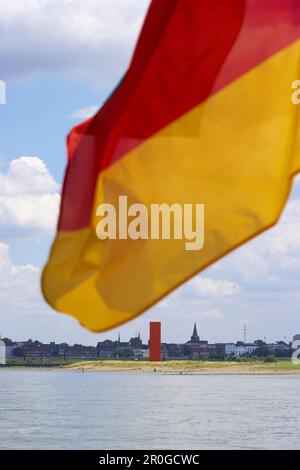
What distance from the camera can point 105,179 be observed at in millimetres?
5488

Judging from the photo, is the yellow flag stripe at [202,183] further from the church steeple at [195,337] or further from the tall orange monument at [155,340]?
the church steeple at [195,337]

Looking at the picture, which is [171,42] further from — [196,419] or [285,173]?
[196,419]

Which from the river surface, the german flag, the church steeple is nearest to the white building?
the church steeple

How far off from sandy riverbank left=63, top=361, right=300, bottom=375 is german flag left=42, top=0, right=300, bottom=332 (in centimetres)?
13757

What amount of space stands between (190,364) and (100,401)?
86.7 metres

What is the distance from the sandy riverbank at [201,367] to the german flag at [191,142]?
13757 centimetres

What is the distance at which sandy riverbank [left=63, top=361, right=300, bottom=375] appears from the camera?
145 metres

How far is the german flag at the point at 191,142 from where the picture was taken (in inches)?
203

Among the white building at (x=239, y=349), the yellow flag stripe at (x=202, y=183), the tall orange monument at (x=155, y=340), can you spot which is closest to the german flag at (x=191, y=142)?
the yellow flag stripe at (x=202, y=183)

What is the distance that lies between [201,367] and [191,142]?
479ft
